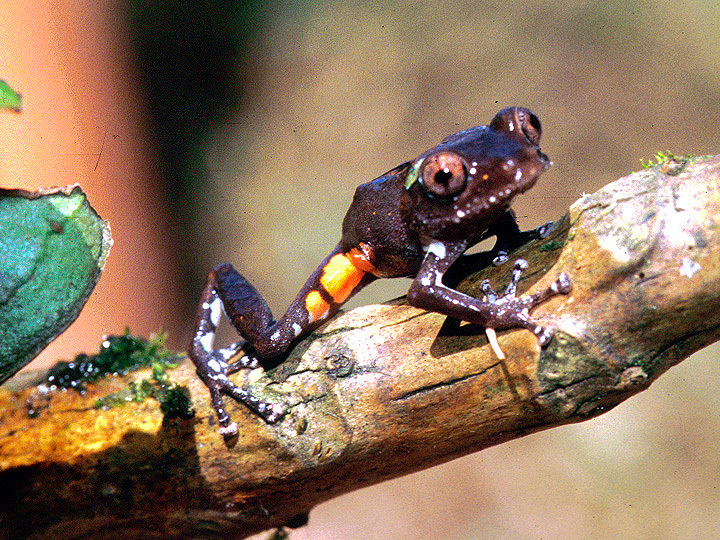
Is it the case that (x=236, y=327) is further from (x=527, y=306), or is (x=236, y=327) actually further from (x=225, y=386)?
(x=527, y=306)

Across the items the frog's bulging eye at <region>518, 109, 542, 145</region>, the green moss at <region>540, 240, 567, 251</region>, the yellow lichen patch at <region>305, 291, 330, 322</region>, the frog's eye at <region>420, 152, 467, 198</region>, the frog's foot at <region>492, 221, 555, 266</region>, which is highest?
the frog's bulging eye at <region>518, 109, 542, 145</region>

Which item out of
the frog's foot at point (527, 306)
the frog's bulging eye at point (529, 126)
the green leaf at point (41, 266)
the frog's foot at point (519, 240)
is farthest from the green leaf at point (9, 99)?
the frog's bulging eye at point (529, 126)

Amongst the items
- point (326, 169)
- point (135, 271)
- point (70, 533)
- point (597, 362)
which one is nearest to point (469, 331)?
point (597, 362)

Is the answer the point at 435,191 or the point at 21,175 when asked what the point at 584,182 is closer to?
the point at 435,191

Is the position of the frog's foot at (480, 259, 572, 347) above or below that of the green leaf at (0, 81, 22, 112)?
below

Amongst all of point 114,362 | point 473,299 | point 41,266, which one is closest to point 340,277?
point 473,299

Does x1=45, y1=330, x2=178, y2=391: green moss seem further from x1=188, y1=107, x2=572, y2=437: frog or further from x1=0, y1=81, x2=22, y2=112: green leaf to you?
x1=0, y1=81, x2=22, y2=112: green leaf

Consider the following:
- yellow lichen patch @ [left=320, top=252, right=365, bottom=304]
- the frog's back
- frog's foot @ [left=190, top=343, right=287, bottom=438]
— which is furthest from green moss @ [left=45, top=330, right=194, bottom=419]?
the frog's back
